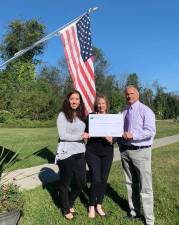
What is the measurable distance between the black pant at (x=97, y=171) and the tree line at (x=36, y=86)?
7.38m

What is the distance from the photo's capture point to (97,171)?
18.9 ft

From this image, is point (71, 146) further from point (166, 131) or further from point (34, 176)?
point (166, 131)

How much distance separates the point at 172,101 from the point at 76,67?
5990cm

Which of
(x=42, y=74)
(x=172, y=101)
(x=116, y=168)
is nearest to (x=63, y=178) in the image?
(x=116, y=168)

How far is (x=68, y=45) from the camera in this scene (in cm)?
808

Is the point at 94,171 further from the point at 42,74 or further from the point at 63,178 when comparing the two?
the point at 42,74

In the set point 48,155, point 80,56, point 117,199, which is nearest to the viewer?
point 117,199

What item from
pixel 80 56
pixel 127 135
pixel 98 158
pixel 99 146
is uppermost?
pixel 80 56

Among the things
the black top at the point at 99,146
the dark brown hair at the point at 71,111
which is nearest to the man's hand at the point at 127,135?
the black top at the point at 99,146

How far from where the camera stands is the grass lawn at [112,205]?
5.64 meters

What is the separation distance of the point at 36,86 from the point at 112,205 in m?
30.9

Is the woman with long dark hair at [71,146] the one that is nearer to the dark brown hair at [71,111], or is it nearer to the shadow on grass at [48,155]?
the dark brown hair at [71,111]

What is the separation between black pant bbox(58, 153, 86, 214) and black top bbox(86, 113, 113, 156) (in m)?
0.19

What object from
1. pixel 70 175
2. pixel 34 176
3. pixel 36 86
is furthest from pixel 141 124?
pixel 36 86
